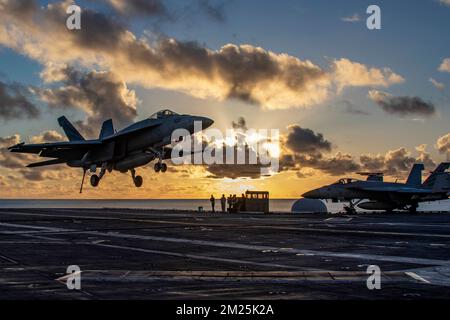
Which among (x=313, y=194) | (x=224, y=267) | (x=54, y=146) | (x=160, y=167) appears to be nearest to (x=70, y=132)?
(x=54, y=146)

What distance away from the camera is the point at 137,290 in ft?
33.6

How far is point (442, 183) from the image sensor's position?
68.9 meters

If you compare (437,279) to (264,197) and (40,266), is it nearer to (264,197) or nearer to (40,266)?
(40,266)

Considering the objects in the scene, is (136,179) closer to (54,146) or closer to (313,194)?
(54,146)

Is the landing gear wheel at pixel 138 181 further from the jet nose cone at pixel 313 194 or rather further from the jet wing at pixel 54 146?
the jet nose cone at pixel 313 194

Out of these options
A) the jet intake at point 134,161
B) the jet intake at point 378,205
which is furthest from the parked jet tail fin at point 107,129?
the jet intake at point 378,205

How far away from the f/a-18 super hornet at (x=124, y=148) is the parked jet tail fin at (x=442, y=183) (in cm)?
4060

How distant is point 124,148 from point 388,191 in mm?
36357

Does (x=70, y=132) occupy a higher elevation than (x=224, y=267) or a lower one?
higher

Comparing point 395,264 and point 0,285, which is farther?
point 395,264

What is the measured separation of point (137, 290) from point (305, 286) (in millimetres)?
3337

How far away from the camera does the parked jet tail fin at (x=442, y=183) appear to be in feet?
223
